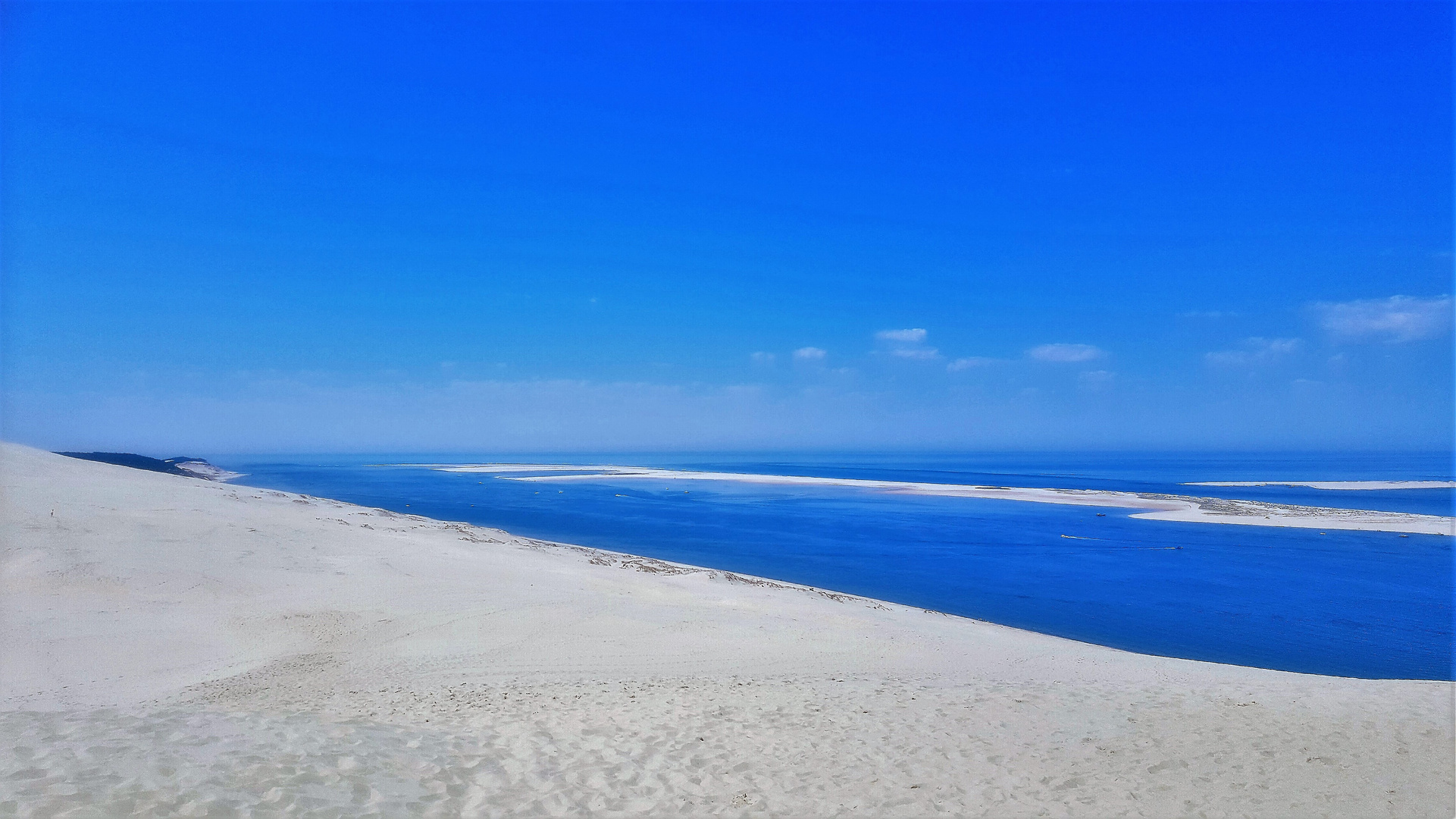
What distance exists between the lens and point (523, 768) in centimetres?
687

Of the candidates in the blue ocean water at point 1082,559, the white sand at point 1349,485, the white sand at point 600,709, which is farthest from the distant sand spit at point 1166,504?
the white sand at point 600,709

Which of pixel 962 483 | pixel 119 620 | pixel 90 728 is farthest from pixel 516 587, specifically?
pixel 962 483

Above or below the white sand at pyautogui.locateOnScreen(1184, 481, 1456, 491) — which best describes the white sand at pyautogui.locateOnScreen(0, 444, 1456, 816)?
below

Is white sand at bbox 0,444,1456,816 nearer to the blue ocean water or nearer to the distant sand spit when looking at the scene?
the blue ocean water

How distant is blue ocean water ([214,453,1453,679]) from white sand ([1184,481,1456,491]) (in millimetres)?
3346

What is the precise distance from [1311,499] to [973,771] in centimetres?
5982

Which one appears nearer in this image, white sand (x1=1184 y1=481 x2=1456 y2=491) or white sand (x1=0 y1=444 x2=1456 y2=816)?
white sand (x1=0 y1=444 x2=1456 y2=816)

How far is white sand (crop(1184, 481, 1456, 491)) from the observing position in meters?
62.8

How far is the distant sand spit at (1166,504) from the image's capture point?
3772cm

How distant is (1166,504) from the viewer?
49.1 m

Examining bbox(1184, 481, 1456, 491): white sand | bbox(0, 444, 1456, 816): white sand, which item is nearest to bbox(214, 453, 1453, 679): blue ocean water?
bbox(1184, 481, 1456, 491): white sand

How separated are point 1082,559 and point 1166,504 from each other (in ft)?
84.5

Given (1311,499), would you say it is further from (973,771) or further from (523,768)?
(523,768)

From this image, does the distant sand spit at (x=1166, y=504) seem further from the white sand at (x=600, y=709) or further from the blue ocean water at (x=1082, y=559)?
the white sand at (x=600, y=709)
